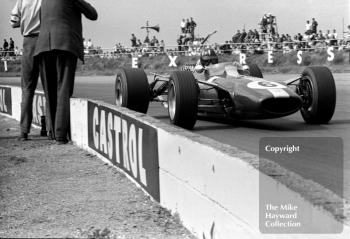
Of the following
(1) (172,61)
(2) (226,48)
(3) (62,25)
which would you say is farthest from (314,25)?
(3) (62,25)

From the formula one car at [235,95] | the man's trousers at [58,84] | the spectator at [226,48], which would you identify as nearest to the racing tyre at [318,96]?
the formula one car at [235,95]

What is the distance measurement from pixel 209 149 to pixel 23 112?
15.9ft

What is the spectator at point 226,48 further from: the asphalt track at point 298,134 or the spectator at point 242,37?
the asphalt track at point 298,134

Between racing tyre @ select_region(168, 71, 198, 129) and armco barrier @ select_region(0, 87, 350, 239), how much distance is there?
5.59 ft

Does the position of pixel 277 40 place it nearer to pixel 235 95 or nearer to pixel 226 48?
pixel 226 48

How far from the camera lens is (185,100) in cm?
749

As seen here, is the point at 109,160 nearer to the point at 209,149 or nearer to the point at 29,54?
the point at 29,54

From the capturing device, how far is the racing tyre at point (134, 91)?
8727mm

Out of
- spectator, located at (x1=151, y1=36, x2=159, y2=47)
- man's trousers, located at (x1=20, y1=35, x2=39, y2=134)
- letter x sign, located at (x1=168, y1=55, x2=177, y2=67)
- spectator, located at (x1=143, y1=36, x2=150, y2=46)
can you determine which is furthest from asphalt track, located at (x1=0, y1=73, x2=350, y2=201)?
spectator, located at (x1=143, y1=36, x2=150, y2=46)

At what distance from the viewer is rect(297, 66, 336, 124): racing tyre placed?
7.77 metres

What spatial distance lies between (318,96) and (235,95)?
1.01 meters

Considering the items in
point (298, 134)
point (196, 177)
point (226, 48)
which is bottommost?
point (298, 134)

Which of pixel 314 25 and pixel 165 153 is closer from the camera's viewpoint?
pixel 165 153

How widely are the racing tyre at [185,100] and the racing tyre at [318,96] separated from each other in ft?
4.92
